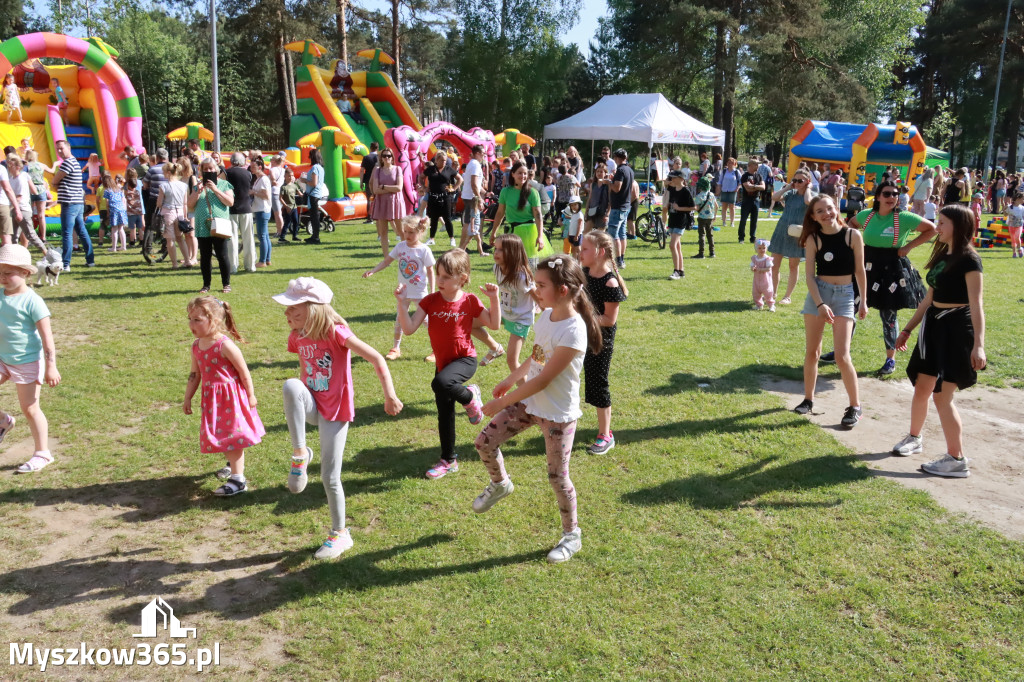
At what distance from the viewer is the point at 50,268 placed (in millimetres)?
11594

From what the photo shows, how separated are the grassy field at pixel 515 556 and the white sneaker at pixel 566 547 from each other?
0.28 ft

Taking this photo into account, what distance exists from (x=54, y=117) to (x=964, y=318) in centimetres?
2243

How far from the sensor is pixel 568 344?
3.92 metres

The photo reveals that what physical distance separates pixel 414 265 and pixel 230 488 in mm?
3083

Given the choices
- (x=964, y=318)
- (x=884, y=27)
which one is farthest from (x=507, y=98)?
(x=964, y=318)

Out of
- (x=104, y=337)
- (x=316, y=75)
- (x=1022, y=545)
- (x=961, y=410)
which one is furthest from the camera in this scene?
(x=316, y=75)

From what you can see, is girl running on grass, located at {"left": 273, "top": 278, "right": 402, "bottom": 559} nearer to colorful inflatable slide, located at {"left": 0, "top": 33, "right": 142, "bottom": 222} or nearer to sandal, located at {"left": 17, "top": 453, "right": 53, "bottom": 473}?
sandal, located at {"left": 17, "top": 453, "right": 53, "bottom": 473}

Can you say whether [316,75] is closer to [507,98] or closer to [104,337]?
[104,337]

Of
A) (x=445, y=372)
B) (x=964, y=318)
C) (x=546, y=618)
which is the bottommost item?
(x=546, y=618)

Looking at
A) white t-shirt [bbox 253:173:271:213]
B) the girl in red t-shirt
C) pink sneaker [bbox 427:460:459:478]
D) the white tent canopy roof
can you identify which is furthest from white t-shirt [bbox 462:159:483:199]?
the white tent canopy roof

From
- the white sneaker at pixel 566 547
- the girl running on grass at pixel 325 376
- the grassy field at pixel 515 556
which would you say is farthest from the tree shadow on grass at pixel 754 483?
the girl running on grass at pixel 325 376

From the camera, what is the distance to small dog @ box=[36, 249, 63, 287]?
38.0ft

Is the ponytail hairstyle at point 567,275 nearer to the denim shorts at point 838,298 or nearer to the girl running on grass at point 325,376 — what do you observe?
the girl running on grass at point 325,376

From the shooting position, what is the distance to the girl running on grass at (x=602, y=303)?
5.45 meters
